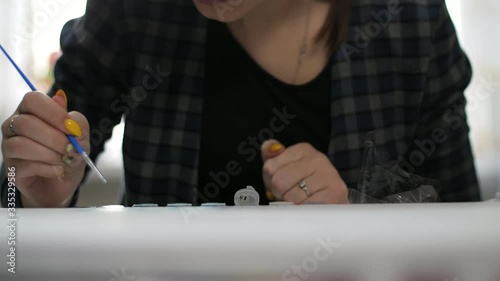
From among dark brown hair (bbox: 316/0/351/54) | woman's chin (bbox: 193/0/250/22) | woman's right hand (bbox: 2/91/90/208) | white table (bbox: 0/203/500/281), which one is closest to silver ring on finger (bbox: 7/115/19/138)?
woman's right hand (bbox: 2/91/90/208)

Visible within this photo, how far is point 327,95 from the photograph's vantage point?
0.55 meters

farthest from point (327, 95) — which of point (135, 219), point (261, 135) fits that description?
point (135, 219)

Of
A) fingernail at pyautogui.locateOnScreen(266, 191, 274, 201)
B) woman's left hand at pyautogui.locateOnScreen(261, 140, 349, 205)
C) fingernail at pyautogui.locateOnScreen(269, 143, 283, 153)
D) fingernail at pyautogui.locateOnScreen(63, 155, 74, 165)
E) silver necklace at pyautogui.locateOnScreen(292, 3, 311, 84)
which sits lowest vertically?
fingernail at pyautogui.locateOnScreen(266, 191, 274, 201)

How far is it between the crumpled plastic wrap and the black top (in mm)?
53

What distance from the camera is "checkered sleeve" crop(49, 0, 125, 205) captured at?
53 cm

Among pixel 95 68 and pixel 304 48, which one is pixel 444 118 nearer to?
pixel 304 48

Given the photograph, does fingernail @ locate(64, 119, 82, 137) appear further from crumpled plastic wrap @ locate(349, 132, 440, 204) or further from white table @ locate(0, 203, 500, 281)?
crumpled plastic wrap @ locate(349, 132, 440, 204)

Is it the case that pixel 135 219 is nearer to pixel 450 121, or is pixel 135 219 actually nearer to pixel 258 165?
pixel 258 165

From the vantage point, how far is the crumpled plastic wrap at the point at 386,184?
0.49m

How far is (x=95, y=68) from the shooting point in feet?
1.76

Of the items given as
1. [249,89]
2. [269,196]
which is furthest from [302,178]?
[249,89]

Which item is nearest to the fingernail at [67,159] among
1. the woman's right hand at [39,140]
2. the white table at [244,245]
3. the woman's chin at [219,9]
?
the woman's right hand at [39,140]

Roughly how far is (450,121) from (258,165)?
24cm

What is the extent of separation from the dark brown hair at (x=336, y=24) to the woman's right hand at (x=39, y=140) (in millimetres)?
308
